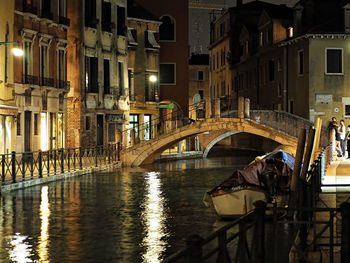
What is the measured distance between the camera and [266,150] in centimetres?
5225

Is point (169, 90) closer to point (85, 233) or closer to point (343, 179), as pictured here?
point (343, 179)

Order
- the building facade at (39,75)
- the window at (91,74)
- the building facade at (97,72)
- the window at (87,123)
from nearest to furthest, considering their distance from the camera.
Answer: the building facade at (39,75), the building facade at (97,72), the window at (91,74), the window at (87,123)

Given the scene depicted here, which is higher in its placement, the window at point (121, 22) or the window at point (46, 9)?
the window at point (121, 22)

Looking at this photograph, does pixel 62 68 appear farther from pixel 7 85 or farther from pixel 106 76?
pixel 7 85

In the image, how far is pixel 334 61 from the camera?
40.4 meters

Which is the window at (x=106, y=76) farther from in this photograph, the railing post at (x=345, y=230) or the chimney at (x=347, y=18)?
the railing post at (x=345, y=230)

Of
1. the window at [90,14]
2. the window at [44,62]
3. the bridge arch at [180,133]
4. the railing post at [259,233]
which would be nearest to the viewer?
the railing post at [259,233]

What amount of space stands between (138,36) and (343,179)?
28.5m

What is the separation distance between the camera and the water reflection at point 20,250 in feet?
36.8

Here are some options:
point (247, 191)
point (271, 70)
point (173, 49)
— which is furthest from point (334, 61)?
point (247, 191)

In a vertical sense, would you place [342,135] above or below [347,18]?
→ below

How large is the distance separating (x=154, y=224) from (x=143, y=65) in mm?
33246

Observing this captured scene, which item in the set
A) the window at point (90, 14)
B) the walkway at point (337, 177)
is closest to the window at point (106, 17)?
the window at point (90, 14)

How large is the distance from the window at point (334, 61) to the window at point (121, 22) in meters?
12.0
